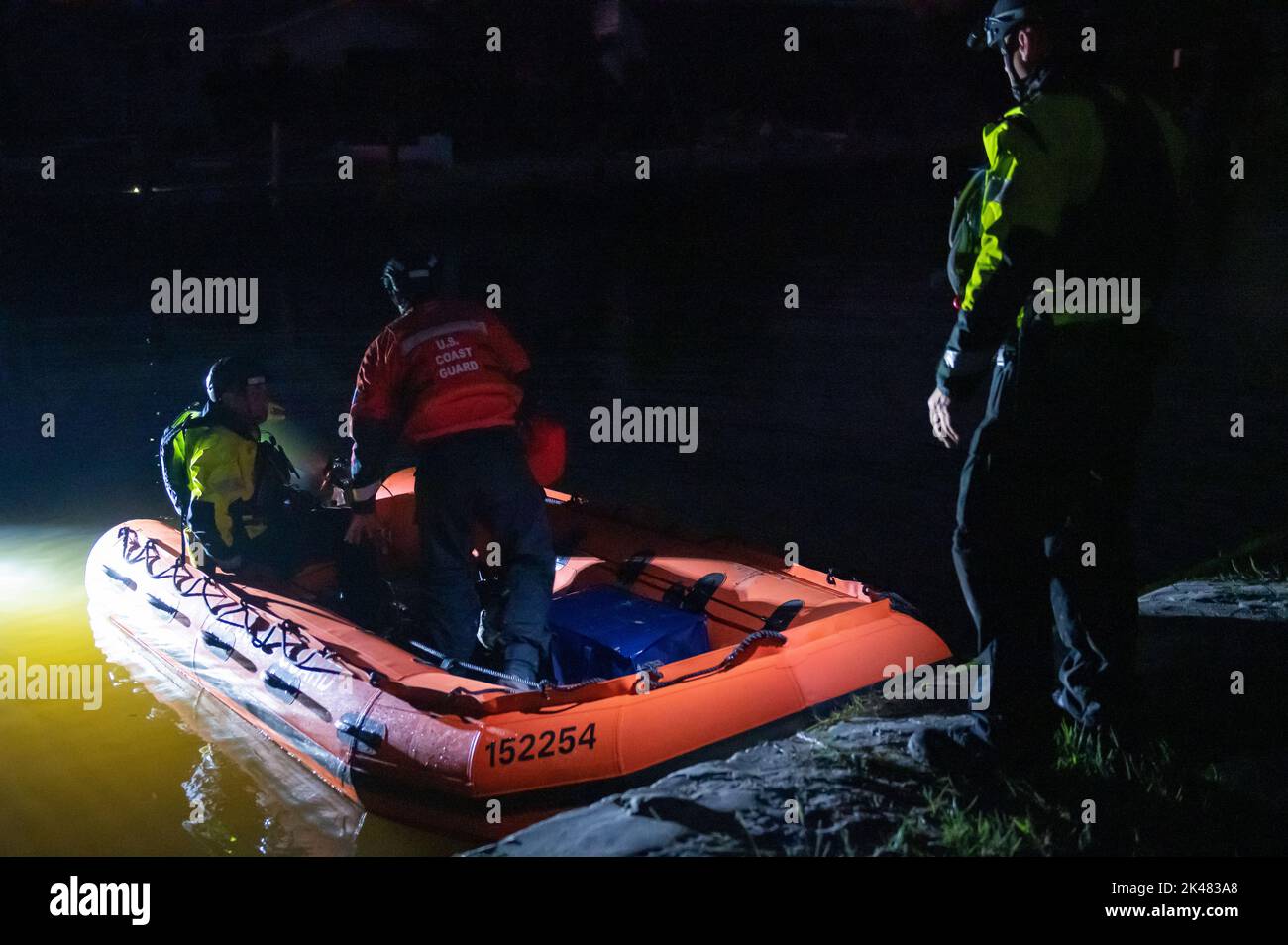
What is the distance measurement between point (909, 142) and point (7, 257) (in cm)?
2108

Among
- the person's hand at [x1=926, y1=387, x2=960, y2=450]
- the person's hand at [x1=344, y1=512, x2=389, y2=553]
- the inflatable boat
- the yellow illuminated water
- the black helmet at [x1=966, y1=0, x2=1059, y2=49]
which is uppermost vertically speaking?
the black helmet at [x1=966, y1=0, x2=1059, y2=49]

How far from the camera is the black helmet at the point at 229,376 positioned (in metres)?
4.91

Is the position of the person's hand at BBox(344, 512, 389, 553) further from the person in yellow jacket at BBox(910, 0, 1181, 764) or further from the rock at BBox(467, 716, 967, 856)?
the person in yellow jacket at BBox(910, 0, 1181, 764)

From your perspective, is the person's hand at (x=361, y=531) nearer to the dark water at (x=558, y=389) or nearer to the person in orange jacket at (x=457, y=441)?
the person in orange jacket at (x=457, y=441)

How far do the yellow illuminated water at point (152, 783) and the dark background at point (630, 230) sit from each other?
321cm

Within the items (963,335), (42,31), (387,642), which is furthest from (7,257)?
(963,335)

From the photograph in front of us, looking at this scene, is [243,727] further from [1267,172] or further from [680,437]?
[1267,172]

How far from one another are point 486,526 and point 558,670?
2.47 feet

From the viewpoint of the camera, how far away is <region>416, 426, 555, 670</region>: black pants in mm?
4281

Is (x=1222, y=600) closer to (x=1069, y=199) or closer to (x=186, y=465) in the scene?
(x=1069, y=199)

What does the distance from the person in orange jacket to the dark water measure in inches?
35.0

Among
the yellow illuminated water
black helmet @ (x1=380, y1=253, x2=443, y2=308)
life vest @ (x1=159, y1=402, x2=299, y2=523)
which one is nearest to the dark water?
the yellow illuminated water

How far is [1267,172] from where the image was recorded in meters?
26.2

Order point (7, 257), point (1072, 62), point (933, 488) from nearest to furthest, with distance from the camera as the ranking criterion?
point (1072, 62)
point (933, 488)
point (7, 257)
